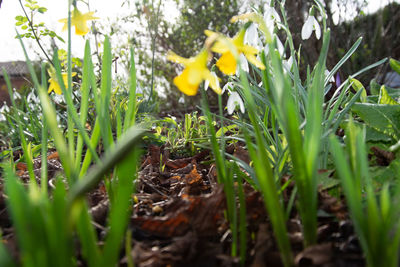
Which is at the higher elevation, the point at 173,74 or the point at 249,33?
the point at 173,74

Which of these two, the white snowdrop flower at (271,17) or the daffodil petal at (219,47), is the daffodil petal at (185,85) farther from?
the white snowdrop flower at (271,17)

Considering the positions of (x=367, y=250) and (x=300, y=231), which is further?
(x=300, y=231)

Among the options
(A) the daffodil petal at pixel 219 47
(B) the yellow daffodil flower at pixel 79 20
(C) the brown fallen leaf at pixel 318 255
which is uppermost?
(B) the yellow daffodil flower at pixel 79 20

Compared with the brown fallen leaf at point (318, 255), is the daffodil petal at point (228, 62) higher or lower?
higher

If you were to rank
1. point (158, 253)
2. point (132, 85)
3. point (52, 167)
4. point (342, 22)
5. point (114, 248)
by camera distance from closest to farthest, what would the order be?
point (114, 248) < point (158, 253) < point (132, 85) < point (52, 167) < point (342, 22)

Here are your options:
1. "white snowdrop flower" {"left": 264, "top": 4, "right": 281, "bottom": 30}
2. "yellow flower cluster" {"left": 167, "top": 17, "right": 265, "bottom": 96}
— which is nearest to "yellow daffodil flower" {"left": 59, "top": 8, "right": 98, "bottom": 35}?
"yellow flower cluster" {"left": 167, "top": 17, "right": 265, "bottom": 96}

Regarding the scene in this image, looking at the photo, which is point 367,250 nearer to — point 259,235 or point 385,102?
point 259,235

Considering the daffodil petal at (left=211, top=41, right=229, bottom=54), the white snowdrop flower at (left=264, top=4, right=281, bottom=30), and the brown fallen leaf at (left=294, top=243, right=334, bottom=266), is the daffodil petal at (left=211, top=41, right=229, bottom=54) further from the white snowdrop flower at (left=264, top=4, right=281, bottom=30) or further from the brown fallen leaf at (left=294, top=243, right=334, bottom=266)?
the white snowdrop flower at (left=264, top=4, right=281, bottom=30)

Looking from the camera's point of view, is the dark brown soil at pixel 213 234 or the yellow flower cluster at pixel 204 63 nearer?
the dark brown soil at pixel 213 234

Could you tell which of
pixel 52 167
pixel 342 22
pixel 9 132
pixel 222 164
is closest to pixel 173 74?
pixel 342 22


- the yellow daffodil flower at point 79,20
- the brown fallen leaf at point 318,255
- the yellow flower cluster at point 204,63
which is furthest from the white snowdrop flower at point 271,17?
the brown fallen leaf at point 318,255

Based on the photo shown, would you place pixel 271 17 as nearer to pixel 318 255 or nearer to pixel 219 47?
pixel 219 47
